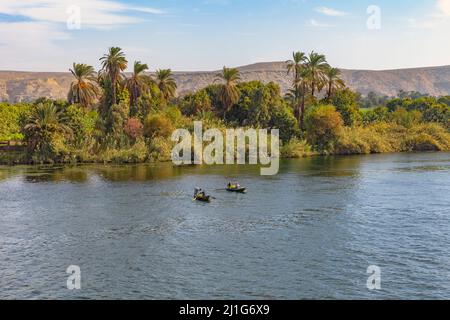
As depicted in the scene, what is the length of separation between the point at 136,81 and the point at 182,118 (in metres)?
10.1

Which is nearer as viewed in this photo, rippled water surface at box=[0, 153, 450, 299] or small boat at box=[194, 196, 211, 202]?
rippled water surface at box=[0, 153, 450, 299]

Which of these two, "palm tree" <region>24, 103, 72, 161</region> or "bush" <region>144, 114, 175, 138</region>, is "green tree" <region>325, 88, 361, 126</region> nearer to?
"bush" <region>144, 114, 175, 138</region>

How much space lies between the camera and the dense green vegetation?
276 feet

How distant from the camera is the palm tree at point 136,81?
94.6 m

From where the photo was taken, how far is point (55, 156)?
8288 centimetres

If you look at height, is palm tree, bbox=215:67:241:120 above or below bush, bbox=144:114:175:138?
above

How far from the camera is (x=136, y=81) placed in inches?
3743

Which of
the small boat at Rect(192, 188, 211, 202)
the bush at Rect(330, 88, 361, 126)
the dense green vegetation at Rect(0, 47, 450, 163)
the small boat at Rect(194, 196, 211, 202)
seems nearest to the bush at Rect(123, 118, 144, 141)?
the dense green vegetation at Rect(0, 47, 450, 163)

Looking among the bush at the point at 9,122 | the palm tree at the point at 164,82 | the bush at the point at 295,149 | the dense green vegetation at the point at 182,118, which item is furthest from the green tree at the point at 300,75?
the bush at the point at 9,122

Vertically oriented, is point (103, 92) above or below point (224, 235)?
above

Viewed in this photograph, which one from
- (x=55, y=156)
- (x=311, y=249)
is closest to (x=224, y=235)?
(x=311, y=249)

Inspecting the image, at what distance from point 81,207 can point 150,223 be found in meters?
9.33

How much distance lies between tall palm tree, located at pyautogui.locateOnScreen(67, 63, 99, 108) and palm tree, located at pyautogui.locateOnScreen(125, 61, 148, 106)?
19.1 feet
